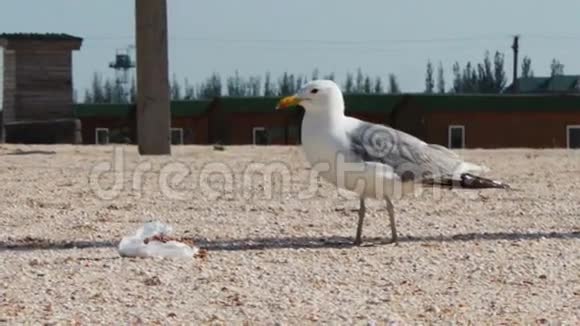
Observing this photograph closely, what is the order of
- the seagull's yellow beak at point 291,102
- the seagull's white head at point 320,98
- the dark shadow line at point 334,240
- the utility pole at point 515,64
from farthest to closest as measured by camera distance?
the utility pole at point 515,64
the seagull's yellow beak at point 291,102
the seagull's white head at point 320,98
the dark shadow line at point 334,240

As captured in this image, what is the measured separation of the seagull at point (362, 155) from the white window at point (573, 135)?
29.2m

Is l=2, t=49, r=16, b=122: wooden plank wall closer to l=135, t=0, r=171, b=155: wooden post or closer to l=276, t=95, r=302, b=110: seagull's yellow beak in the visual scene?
l=135, t=0, r=171, b=155: wooden post

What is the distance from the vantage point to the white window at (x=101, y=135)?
120 feet

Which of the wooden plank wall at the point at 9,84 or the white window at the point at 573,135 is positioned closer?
the wooden plank wall at the point at 9,84

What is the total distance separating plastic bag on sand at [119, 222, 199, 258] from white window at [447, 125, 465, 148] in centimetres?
2967

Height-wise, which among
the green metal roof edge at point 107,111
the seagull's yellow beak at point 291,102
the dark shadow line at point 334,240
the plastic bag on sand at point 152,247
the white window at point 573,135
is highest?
the seagull's yellow beak at point 291,102

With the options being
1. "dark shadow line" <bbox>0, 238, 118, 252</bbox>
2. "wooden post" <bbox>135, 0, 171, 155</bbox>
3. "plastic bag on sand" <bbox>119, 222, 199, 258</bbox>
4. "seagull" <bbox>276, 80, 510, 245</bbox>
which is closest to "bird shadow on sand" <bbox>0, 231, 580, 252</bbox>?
"dark shadow line" <bbox>0, 238, 118, 252</bbox>

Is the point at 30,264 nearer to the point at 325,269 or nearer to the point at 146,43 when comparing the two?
the point at 325,269

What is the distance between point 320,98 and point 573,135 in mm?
30253

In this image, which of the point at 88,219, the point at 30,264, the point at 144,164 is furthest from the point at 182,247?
the point at 144,164

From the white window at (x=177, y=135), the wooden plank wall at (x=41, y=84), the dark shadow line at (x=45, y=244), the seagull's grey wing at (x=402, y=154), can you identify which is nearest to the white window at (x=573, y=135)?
the white window at (x=177, y=135)

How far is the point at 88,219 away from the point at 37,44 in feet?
72.8

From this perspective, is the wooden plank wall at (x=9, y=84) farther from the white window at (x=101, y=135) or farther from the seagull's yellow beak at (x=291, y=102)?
the seagull's yellow beak at (x=291, y=102)

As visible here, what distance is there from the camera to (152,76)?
65.3ft
